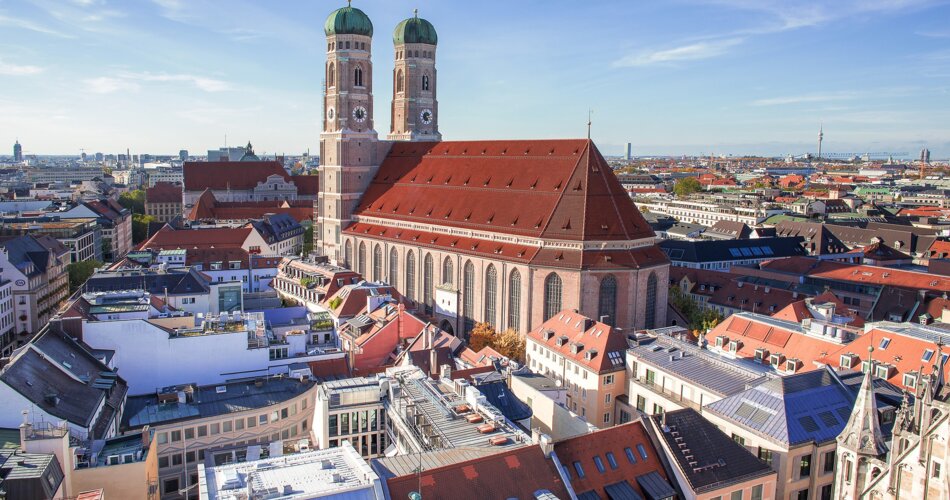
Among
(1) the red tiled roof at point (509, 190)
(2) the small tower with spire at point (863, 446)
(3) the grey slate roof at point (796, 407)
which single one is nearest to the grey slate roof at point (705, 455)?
(3) the grey slate roof at point (796, 407)

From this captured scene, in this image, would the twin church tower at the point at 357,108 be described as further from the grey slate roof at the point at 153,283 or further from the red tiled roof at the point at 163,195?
the red tiled roof at the point at 163,195

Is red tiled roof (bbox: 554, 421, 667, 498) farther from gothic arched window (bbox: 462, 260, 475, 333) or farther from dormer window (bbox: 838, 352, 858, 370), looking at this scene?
gothic arched window (bbox: 462, 260, 475, 333)

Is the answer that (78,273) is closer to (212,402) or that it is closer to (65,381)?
(65,381)

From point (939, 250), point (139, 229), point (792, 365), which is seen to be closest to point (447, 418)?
point (792, 365)

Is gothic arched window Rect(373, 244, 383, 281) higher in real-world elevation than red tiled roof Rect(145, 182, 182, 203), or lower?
lower

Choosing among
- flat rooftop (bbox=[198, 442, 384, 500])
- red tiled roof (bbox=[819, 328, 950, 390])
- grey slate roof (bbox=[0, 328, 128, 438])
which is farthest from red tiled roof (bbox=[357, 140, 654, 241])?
flat rooftop (bbox=[198, 442, 384, 500])

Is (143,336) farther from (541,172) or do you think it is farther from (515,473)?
(541,172)

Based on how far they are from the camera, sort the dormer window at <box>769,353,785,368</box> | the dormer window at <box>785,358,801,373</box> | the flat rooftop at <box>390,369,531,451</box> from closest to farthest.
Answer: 1. the flat rooftop at <box>390,369,531,451</box>
2. the dormer window at <box>785,358,801,373</box>
3. the dormer window at <box>769,353,785,368</box>
